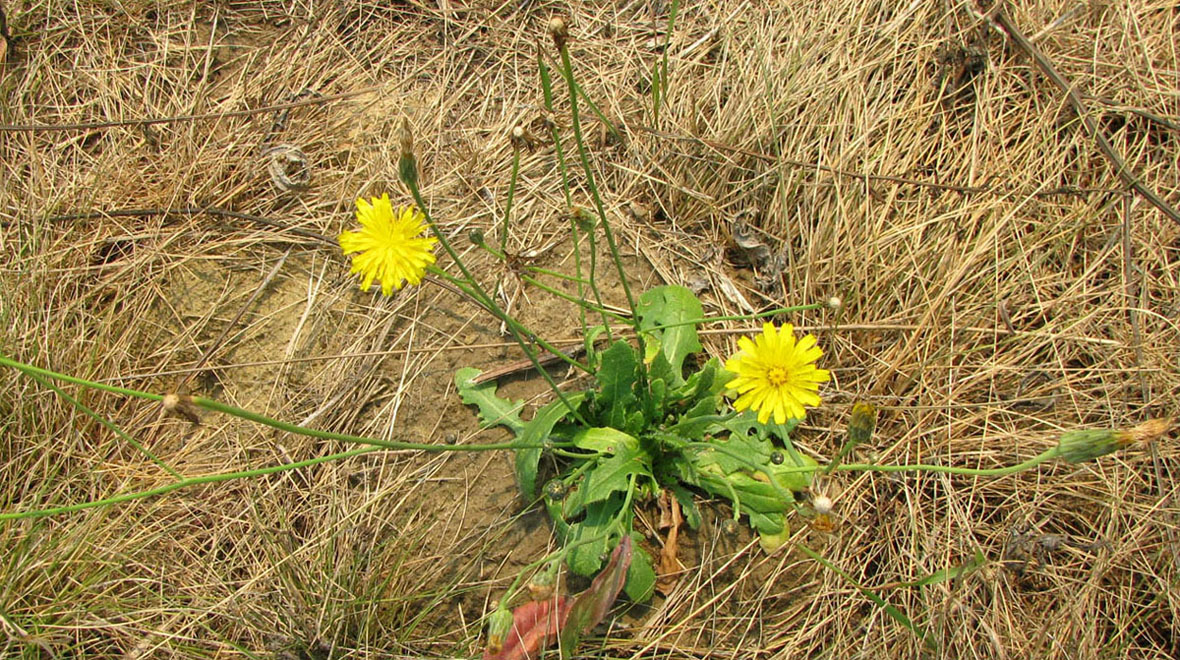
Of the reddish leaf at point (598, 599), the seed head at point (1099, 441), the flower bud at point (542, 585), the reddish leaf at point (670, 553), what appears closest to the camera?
the seed head at point (1099, 441)

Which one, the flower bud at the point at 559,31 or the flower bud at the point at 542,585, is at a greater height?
the flower bud at the point at 559,31

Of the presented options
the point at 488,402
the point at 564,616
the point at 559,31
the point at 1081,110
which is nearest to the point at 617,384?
the point at 488,402

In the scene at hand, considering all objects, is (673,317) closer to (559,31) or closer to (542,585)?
(542,585)

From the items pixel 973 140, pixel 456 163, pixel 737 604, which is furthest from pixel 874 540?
pixel 456 163

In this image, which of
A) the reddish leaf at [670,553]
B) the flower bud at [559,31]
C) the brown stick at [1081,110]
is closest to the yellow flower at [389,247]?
the flower bud at [559,31]

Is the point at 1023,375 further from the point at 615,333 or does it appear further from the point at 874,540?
the point at 615,333

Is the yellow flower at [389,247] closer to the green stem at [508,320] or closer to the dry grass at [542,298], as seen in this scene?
the green stem at [508,320]
